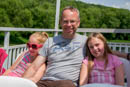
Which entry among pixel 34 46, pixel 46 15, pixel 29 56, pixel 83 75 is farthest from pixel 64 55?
pixel 46 15

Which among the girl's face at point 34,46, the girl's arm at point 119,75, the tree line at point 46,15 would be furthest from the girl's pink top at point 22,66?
the tree line at point 46,15

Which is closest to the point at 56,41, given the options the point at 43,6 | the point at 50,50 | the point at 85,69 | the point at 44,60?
the point at 50,50

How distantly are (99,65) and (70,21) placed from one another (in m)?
0.51

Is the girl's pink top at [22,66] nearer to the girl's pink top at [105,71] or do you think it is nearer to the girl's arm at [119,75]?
the girl's pink top at [105,71]

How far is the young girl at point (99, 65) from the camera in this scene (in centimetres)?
166

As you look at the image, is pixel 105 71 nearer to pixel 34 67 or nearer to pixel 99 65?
pixel 99 65

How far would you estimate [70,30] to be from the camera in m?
1.78

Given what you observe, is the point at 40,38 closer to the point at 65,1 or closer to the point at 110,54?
the point at 110,54

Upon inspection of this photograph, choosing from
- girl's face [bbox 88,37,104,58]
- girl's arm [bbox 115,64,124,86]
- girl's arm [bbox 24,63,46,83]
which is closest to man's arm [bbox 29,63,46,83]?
girl's arm [bbox 24,63,46,83]

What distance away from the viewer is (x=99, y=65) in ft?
5.68

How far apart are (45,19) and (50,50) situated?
526 centimetres

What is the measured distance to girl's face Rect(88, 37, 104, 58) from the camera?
1.70m

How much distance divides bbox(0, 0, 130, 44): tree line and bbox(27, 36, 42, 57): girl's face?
2.96 meters

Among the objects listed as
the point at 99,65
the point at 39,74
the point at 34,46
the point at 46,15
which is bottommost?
the point at 39,74
